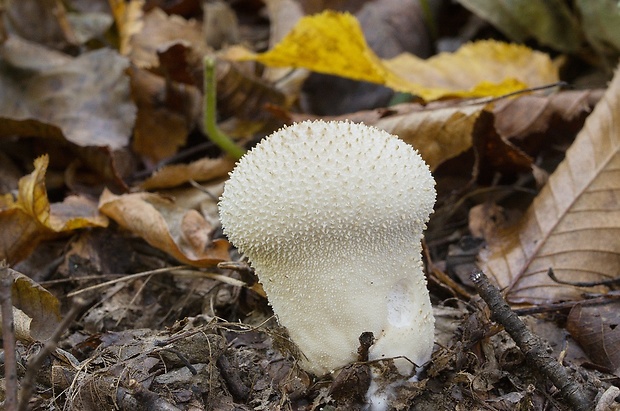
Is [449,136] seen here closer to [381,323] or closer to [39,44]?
[381,323]

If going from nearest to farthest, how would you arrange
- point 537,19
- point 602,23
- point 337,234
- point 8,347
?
point 8,347 < point 337,234 < point 602,23 < point 537,19

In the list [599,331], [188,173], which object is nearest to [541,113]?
[599,331]

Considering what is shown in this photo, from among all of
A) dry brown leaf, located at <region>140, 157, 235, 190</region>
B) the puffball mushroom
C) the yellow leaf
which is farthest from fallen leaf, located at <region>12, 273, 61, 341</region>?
the yellow leaf

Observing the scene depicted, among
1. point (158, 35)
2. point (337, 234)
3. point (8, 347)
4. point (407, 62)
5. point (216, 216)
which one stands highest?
point (337, 234)

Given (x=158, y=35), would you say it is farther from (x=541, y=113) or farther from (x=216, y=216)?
(x=541, y=113)

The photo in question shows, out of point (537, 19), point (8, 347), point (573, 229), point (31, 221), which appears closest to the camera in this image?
point (8, 347)

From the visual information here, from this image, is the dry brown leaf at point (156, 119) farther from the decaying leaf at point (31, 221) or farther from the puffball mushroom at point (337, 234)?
the puffball mushroom at point (337, 234)

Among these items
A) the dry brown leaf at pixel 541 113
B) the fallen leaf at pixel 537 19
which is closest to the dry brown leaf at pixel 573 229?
the dry brown leaf at pixel 541 113
